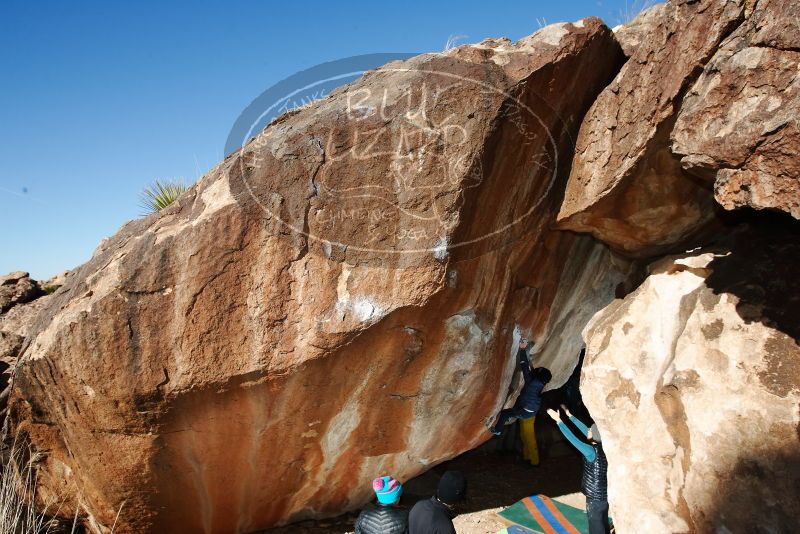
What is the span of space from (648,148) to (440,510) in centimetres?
234

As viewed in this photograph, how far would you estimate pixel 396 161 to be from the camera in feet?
11.0

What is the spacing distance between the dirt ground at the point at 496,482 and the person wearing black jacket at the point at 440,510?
1.65 m

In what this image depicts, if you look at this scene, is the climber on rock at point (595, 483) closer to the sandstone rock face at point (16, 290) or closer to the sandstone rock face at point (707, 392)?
the sandstone rock face at point (707, 392)

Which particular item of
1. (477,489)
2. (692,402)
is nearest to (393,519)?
(692,402)

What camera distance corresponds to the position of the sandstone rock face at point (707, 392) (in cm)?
246

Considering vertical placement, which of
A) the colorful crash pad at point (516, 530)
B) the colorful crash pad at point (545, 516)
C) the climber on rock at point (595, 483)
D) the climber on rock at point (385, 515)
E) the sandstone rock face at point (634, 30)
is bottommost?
the colorful crash pad at point (545, 516)

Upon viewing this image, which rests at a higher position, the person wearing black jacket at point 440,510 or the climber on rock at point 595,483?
the person wearing black jacket at point 440,510

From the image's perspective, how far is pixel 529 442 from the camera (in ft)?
18.1

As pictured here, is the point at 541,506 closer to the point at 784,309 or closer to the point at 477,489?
the point at 477,489

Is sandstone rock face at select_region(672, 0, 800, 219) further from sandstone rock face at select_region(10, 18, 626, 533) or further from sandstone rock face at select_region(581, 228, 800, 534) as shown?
sandstone rock face at select_region(10, 18, 626, 533)

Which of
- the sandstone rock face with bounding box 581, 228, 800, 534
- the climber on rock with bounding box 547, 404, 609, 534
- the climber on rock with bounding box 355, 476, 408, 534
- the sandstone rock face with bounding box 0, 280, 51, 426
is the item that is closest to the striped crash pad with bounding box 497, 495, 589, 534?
the climber on rock with bounding box 547, 404, 609, 534

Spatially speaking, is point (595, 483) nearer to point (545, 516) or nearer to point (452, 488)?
point (545, 516)

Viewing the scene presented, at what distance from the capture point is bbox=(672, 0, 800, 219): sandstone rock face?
214 centimetres

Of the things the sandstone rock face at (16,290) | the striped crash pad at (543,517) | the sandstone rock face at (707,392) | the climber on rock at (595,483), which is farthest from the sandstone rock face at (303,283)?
the sandstone rock face at (16,290)
